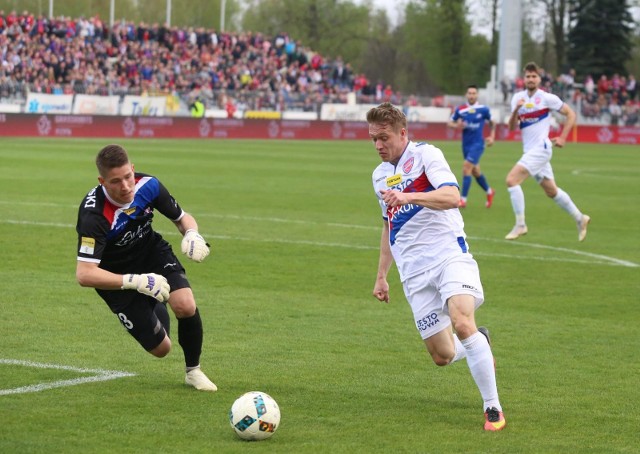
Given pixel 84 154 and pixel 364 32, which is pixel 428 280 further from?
pixel 364 32

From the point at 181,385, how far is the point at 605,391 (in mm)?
2934

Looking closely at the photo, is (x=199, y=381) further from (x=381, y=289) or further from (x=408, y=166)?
(x=408, y=166)

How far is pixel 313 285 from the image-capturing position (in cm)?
1222

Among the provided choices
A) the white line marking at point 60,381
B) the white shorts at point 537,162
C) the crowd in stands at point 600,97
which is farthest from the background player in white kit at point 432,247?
the crowd in stands at point 600,97

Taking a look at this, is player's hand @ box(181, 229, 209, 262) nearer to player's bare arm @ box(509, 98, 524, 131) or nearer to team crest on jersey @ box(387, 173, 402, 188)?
team crest on jersey @ box(387, 173, 402, 188)

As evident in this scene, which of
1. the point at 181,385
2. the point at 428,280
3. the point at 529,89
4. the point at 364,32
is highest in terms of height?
the point at 364,32

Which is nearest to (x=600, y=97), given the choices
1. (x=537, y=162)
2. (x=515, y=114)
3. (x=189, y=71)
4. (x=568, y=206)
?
(x=189, y=71)

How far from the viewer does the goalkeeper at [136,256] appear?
22.4 feet

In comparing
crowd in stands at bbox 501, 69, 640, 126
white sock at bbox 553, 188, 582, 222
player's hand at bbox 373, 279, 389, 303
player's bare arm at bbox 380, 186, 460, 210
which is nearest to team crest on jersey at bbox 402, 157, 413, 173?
player's bare arm at bbox 380, 186, 460, 210

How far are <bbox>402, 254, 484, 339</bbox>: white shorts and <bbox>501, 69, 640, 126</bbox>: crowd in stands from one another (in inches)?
2002

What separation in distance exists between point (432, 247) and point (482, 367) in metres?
0.84

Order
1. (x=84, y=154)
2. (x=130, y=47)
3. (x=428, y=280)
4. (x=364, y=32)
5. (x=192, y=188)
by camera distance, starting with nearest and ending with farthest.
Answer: (x=428, y=280)
(x=192, y=188)
(x=84, y=154)
(x=130, y=47)
(x=364, y=32)

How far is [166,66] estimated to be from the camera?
169ft

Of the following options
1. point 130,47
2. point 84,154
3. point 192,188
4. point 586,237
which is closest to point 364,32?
point 130,47
